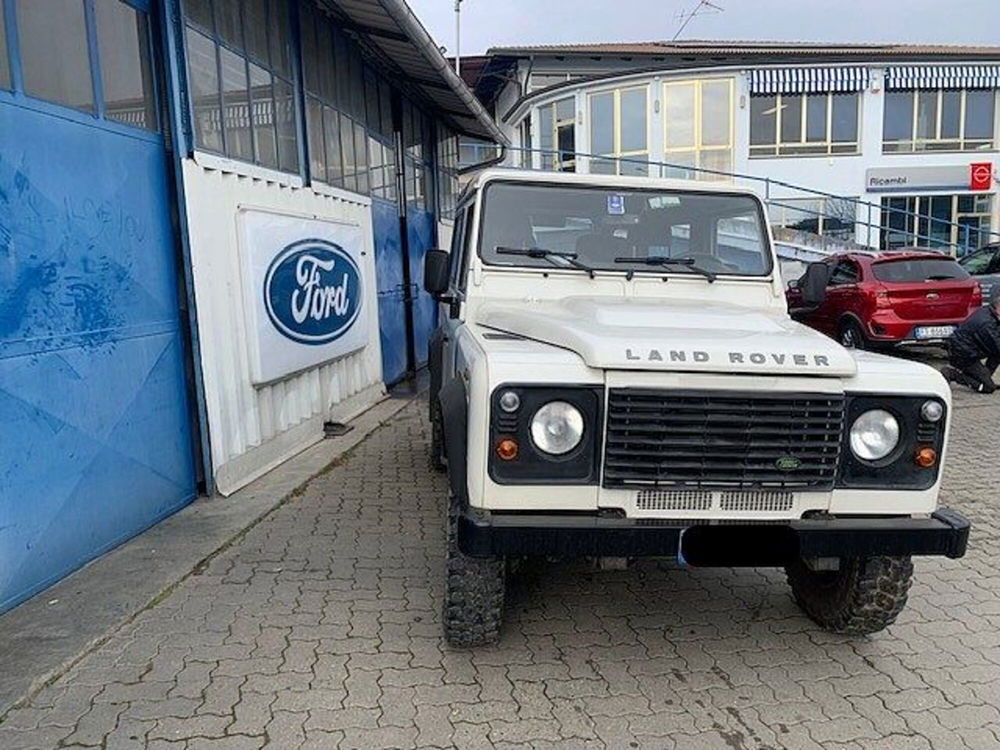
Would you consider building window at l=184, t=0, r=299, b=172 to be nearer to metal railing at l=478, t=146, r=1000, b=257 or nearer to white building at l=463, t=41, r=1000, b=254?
metal railing at l=478, t=146, r=1000, b=257

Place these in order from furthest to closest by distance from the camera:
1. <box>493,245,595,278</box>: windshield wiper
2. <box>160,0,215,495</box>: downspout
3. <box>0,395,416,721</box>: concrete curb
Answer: <box>160,0,215,495</box>: downspout, <box>493,245,595,278</box>: windshield wiper, <box>0,395,416,721</box>: concrete curb

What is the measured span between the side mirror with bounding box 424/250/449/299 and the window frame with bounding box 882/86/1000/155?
2365cm

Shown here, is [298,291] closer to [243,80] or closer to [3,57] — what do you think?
[243,80]

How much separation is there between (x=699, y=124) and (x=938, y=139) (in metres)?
7.69

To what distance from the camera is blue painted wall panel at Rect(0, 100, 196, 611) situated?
349 cm

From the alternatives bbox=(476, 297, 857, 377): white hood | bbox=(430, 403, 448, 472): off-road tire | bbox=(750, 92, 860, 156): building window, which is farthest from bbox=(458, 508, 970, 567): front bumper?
bbox=(750, 92, 860, 156): building window

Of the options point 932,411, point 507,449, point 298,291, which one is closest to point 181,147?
point 298,291

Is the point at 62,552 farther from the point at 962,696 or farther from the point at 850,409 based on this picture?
the point at 962,696

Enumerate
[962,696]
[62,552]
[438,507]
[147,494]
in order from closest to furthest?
[962,696] < [62,552] < [147,494] < [438,507]

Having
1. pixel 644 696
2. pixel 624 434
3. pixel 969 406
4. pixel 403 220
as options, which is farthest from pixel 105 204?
pixel 969 406

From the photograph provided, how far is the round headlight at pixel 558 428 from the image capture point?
263 centimetres

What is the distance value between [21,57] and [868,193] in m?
24.8

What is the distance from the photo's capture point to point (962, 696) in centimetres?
287

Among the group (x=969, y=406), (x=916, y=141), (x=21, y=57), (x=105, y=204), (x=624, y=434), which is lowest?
(x=969, y=406)
